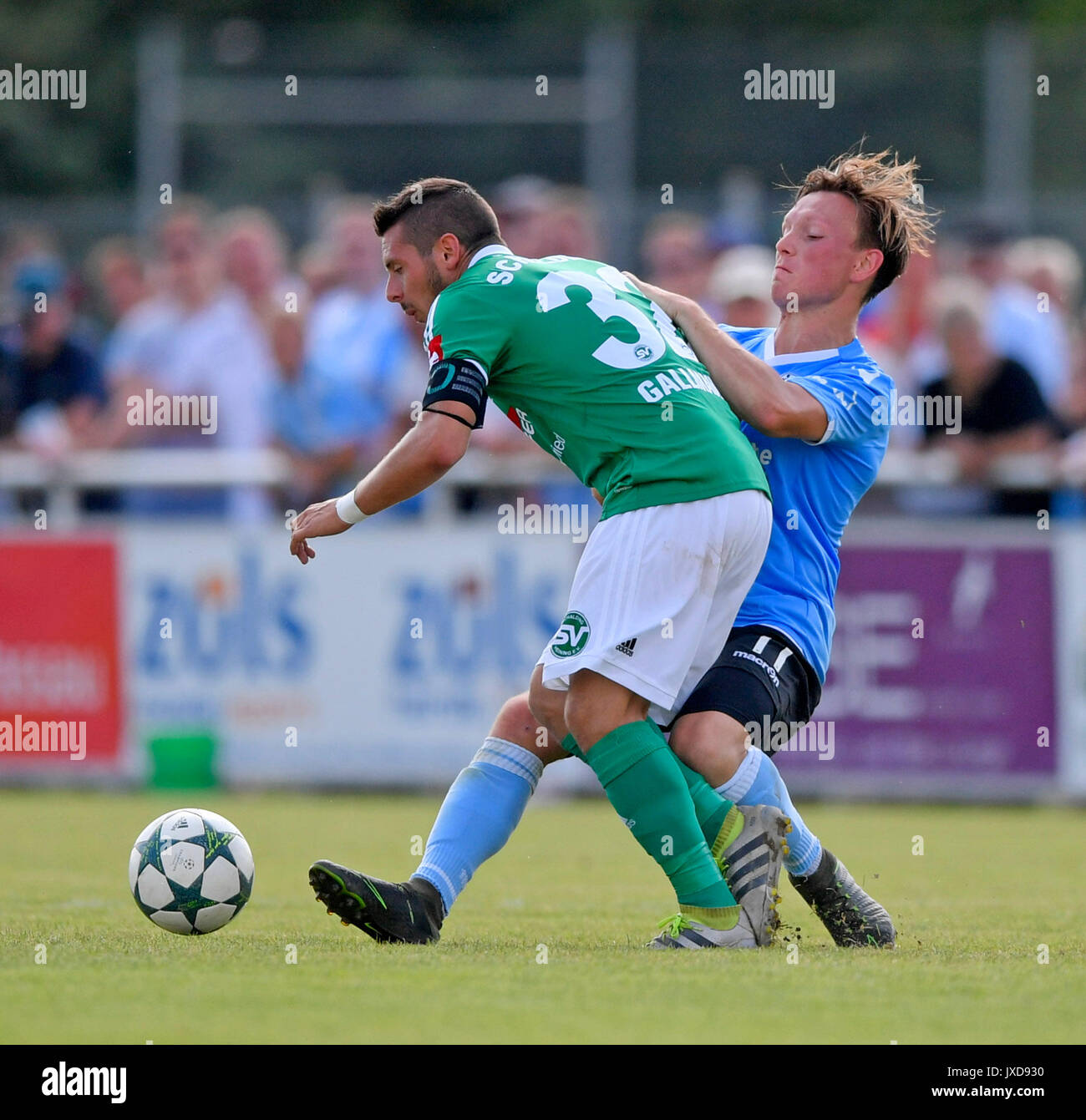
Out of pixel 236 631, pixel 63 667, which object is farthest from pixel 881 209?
pixel 63 667

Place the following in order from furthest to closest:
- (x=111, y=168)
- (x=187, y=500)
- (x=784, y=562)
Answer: (x=111, y=168) → (x=187, y=500) → (x=784, y=562)

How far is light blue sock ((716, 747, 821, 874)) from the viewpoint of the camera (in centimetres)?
587

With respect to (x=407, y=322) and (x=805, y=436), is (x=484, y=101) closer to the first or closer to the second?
(x=407, y=322)

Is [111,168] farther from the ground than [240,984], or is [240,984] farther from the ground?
[111,168]

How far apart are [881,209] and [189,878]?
9.53ft

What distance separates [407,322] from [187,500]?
1750 mm

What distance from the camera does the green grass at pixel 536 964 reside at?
4531 millimetres

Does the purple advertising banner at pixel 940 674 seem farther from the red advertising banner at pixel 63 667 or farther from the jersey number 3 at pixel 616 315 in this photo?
the jersey number 3 at pixel 616 315

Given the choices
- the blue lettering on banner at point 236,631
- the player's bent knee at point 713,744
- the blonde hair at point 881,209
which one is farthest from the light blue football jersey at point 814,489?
the blue lettering on banner at point 236,631

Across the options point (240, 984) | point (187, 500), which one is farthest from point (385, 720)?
point (240, 984)

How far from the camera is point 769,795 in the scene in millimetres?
5898

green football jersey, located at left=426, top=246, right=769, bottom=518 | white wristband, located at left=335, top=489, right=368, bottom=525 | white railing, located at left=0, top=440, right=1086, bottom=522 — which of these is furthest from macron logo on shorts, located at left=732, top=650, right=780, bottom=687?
white railing, located at left=0, top=440, right=1086, bottom=522
